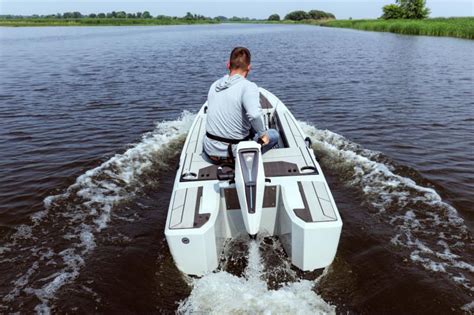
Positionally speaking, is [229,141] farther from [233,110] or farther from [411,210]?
[411,210]

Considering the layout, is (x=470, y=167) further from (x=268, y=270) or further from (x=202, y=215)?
(x=202, y=215)

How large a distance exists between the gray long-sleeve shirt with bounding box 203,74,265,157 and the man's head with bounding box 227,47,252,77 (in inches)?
2.8

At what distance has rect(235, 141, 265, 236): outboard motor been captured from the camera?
11.5ft

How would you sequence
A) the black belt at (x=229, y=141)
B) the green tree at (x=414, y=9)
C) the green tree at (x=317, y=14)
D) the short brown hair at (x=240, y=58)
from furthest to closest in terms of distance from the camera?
the green tree at (x=317, y=14) → the green tree at (x=414, y=9) → the black belt at (x=229, y=141) → the short brown hair at (x=240, y=58)

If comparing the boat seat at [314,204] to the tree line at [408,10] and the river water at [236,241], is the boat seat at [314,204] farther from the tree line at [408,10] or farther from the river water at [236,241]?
the tree line at [408,10]

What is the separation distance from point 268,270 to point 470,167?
4616 mm

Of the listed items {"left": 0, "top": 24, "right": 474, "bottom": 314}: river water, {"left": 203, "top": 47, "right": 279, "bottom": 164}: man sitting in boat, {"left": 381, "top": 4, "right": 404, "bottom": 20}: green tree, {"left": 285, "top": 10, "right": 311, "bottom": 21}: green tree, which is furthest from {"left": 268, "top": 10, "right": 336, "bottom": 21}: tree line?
{"left": 203, "top": 47, "right": 279, "bottom": 164}: man sitting in boat

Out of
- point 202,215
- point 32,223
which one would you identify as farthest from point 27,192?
point 202,215

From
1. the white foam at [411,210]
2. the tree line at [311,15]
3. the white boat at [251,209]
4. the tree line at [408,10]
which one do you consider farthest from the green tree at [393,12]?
the white boat at [251,209]

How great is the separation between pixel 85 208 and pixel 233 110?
9.16 feet

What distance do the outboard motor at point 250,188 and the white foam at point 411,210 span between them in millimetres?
1944

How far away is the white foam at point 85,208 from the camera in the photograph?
3.80 meters

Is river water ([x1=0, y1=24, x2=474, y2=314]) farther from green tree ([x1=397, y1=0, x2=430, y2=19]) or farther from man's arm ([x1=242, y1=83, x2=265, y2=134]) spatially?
green tree ([x1=397, y1=0, x2=430, y2=19])

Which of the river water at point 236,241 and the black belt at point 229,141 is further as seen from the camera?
the black belt at point 229,141
